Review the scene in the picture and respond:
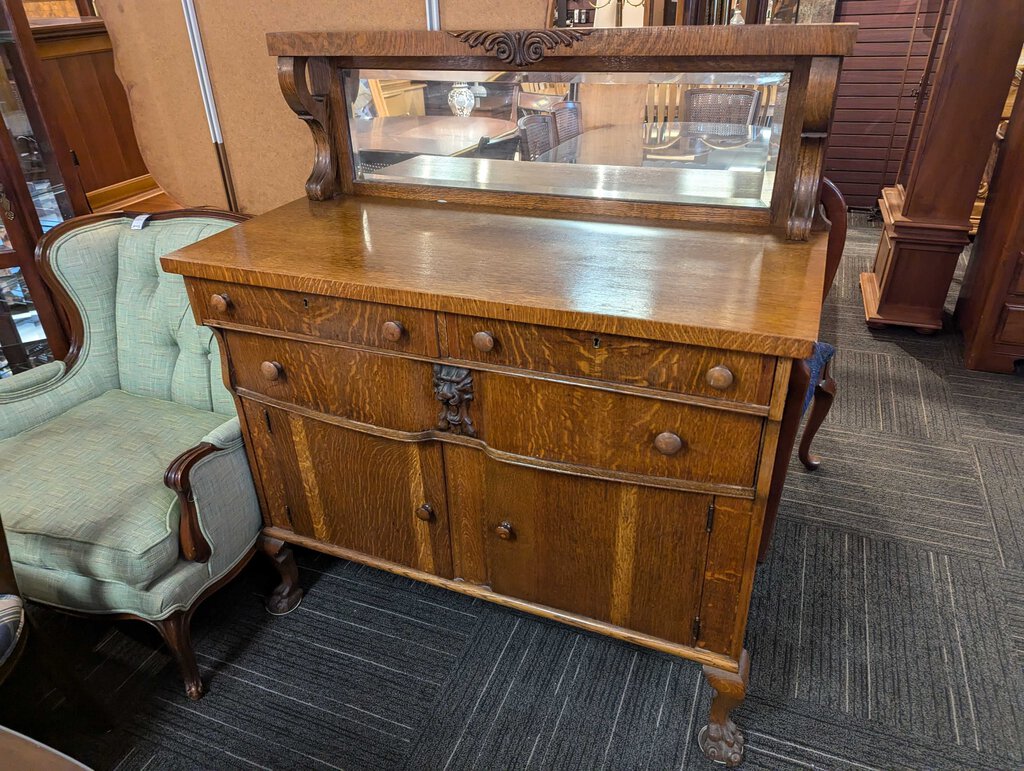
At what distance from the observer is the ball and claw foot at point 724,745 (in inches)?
53.2

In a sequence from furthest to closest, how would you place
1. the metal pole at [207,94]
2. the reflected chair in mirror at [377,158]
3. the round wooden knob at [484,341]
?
1. the metal pole at [207,94]
2. the reflected chair in mirror at [377,158]
3. the round wooden knob at [484,341]

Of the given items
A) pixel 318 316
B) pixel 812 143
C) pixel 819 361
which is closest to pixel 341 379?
pixel 318 316

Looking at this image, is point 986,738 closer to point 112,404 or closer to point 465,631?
point 465,631

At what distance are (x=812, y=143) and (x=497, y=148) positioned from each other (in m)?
0.65

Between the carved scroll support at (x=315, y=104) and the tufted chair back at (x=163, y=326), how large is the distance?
299 millimetres

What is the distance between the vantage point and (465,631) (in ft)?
5.50

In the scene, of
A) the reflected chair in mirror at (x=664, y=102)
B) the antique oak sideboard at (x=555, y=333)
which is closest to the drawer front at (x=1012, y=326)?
the antique oak sideboard at (x=555, y=333)

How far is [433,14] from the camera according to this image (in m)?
1.55

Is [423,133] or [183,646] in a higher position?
[423,133]

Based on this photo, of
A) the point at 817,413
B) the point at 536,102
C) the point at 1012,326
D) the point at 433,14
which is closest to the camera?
the point at 536,102

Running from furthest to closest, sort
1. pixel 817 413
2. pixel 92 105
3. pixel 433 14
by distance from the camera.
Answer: pixel 92 105, pixel 817 413, pixel 433 14

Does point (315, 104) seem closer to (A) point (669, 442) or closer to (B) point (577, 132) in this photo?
(B) point (577, 132)

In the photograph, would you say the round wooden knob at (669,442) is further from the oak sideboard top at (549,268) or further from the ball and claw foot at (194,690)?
the ball and claw foot at (194,690)

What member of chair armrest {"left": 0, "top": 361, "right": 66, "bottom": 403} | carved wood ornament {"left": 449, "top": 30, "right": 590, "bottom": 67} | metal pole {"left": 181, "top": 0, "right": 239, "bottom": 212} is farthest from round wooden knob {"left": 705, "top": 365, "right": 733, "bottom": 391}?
chair armrest {"left": 0, "top": 361, "right": 66, "bottom": 403}
